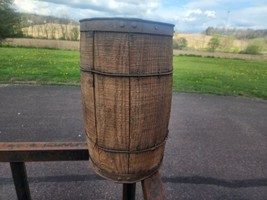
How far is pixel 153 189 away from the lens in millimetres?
1655

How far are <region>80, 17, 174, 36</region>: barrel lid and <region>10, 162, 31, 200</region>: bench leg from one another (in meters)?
1.43

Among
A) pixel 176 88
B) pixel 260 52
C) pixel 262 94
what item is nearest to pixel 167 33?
pixel 176 88

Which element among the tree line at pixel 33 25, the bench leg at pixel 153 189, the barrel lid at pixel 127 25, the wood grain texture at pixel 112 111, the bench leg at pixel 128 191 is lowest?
the bench leg at pixel 128 191

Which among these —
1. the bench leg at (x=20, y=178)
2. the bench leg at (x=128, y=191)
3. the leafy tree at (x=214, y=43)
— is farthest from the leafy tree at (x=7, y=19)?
the bench leg at (x=128, y=191)

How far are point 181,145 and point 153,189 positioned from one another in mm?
2786

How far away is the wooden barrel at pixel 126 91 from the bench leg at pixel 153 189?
53 mm

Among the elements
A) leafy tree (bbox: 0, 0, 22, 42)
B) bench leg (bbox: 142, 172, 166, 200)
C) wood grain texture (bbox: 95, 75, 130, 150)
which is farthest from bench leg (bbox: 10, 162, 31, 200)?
leafy tree (bbox: 0, 0, 22, 42)

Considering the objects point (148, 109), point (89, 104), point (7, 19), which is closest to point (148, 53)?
point (148, 109)

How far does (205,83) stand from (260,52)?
32.2 metres

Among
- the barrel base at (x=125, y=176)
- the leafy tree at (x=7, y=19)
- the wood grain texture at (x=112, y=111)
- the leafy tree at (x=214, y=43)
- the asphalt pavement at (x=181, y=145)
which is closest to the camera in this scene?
the wood grain texture at (x=112, y=111)

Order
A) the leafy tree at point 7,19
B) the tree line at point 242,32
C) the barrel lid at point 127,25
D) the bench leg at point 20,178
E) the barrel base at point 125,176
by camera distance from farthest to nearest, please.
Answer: the tree line at point 242,32 < the leafy tree at point 7,19 < the bench leg at point 20,178 < the barrel base at point 125,176 < the barrel lid at point 127,25

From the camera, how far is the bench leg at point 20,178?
2135mm

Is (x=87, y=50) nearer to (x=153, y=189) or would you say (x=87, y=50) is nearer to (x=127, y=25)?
(x=127, y=25)

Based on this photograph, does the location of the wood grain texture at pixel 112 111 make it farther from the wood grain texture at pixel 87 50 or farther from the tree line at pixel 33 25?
the tree line at pixel 33 25
